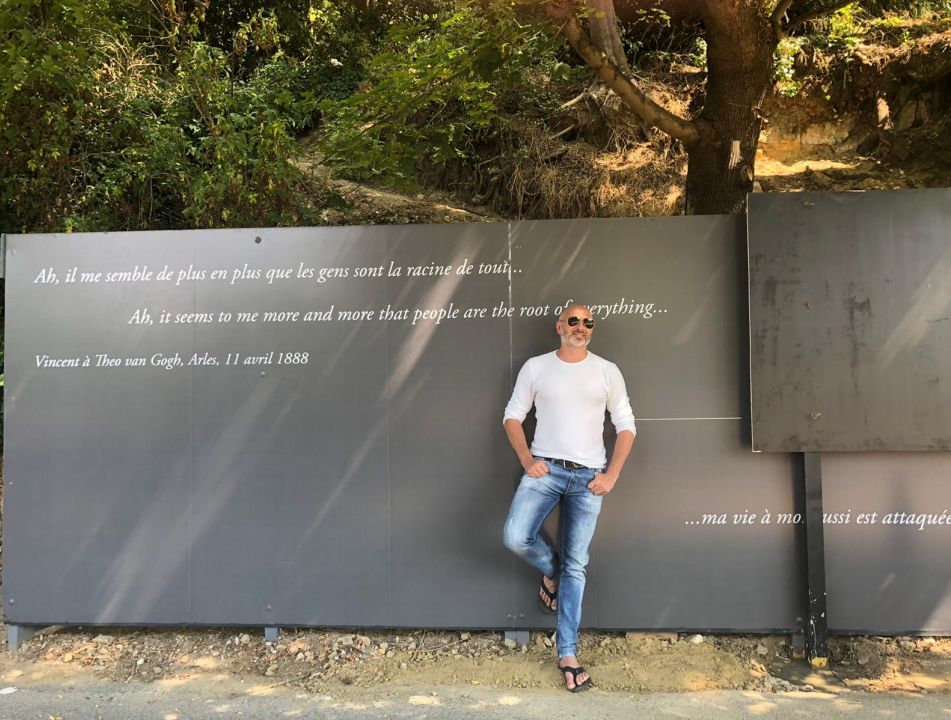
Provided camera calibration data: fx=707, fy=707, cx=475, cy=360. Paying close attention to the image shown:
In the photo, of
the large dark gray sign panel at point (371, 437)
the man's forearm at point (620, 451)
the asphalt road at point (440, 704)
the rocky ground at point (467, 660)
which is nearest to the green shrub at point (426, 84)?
the large dark gray sign panel at point (371, 437)

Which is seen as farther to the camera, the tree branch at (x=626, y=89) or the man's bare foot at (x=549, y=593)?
the tree branch at (x=626, y=89)

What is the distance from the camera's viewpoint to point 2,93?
6.04m

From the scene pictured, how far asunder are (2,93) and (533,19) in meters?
4.54

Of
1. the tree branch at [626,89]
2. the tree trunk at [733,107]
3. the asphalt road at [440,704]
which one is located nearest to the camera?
the asphalt road at [440,704]

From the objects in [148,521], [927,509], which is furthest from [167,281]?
[927,509]

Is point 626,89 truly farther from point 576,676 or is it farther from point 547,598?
point 576,676

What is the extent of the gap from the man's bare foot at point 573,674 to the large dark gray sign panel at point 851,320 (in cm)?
158

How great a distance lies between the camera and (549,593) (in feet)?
13.4

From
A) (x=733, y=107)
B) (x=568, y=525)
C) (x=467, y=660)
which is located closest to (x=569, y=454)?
(x=568, y=525)

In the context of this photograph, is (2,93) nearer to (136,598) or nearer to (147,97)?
(147,97)

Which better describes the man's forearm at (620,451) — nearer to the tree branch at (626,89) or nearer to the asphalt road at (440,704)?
the asphalt road at (440,704)

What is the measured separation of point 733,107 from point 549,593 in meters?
4.19

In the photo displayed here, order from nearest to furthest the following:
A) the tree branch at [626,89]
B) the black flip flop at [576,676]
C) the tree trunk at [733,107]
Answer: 1. the black flip flop at [576,676]
2. the tree branch at [626,89]
3. the tree trunk at [733,107]

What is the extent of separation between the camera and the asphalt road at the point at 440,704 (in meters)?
3.52
